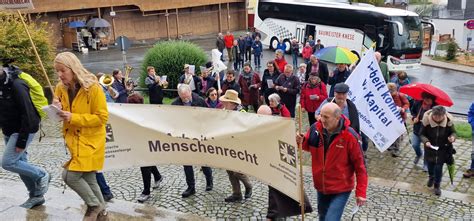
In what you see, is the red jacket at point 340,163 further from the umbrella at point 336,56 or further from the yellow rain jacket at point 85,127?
the umbrella at point 336,56

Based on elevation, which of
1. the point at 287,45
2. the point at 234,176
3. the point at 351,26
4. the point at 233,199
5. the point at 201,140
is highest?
the point at 351,26

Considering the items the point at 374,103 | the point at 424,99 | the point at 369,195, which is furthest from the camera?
the point at 374,103

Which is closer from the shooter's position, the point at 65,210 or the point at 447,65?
the point at 65,210

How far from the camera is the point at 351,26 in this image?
23734 mm

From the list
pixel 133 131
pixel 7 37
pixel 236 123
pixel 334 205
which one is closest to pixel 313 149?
pixel 334 205

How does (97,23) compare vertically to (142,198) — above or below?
above

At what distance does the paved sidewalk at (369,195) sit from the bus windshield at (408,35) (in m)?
13.7

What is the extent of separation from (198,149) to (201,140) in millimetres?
136

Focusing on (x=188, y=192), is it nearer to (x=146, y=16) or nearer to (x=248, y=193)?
(x=248, y=193)

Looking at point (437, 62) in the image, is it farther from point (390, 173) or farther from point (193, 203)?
point (193, 203)

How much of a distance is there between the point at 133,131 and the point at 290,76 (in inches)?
196

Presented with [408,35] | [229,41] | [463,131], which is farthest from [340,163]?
[229,41]

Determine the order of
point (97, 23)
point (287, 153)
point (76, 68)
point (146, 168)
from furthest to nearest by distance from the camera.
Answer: point (97, 23)
point (146, 168)
point (287, 153)
point (76, 68)

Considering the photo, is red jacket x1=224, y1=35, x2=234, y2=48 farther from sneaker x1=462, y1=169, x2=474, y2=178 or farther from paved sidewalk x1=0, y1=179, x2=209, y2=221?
paved sidewalk x1=0, y1=179, x2=209, y2=221
